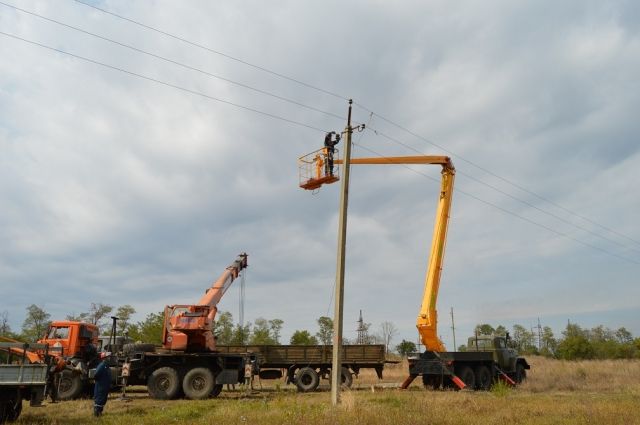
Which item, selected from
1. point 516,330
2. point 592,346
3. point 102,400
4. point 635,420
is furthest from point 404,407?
point 516,330

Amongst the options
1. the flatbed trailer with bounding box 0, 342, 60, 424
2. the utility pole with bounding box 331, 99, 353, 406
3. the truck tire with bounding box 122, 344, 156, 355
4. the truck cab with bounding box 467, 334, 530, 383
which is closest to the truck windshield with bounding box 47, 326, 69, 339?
the truck tire with bounding box 122, 344, 156, 355

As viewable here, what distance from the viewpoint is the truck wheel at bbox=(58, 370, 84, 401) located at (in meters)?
17.2

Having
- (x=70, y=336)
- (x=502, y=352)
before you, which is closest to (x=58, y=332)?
(x=70, y=336)

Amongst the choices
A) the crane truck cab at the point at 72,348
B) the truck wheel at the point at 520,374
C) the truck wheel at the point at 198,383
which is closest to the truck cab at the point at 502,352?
the truck wheel at the point at 520,374

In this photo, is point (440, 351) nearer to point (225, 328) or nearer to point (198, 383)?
point (198, 383)

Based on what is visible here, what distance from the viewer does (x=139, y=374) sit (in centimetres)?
1838

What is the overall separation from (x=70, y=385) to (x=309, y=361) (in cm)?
929

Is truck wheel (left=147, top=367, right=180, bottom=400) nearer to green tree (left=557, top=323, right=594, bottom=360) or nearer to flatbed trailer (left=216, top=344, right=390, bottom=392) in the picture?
flatbed trailer (left=216, top=344, right=390, bottom=392)

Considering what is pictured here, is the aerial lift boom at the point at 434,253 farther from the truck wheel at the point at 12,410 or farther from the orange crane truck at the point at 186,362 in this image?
the truck wheel at the point at 12,410

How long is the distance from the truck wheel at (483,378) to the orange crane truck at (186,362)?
1021 cm

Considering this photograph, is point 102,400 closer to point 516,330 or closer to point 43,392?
point 43,392

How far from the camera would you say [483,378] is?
855 inches

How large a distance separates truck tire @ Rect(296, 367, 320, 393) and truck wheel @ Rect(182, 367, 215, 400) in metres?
4.36

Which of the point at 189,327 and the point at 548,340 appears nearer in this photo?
the point at 189,327
